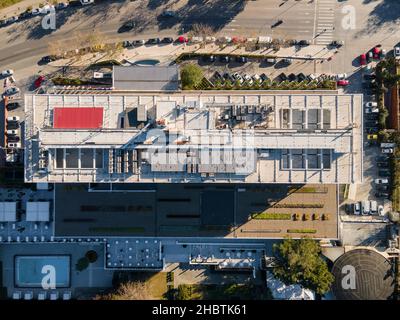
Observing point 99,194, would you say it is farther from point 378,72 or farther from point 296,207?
point 378,72

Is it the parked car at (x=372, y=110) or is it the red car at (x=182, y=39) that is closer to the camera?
the parked car at (x=372, y=110)

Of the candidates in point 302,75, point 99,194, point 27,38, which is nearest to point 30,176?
point 99,194

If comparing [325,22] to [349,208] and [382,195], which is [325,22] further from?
[349,208]

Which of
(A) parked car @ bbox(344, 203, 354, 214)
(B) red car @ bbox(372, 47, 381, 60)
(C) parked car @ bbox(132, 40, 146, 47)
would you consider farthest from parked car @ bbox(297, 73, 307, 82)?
(C) parked car @ bbox(132, 40, 146, 47)

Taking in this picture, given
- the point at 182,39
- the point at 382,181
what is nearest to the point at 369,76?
the point at 382,181

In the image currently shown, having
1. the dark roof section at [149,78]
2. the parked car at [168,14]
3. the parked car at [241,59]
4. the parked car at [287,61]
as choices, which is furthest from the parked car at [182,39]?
the parked car at [287,61]

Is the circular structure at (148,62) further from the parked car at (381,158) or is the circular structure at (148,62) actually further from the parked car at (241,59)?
the parked car at (381,158)

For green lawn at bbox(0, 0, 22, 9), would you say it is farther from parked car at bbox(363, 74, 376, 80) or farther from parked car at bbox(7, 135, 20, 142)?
parked car at bbox(363, 74, 376, 80)
